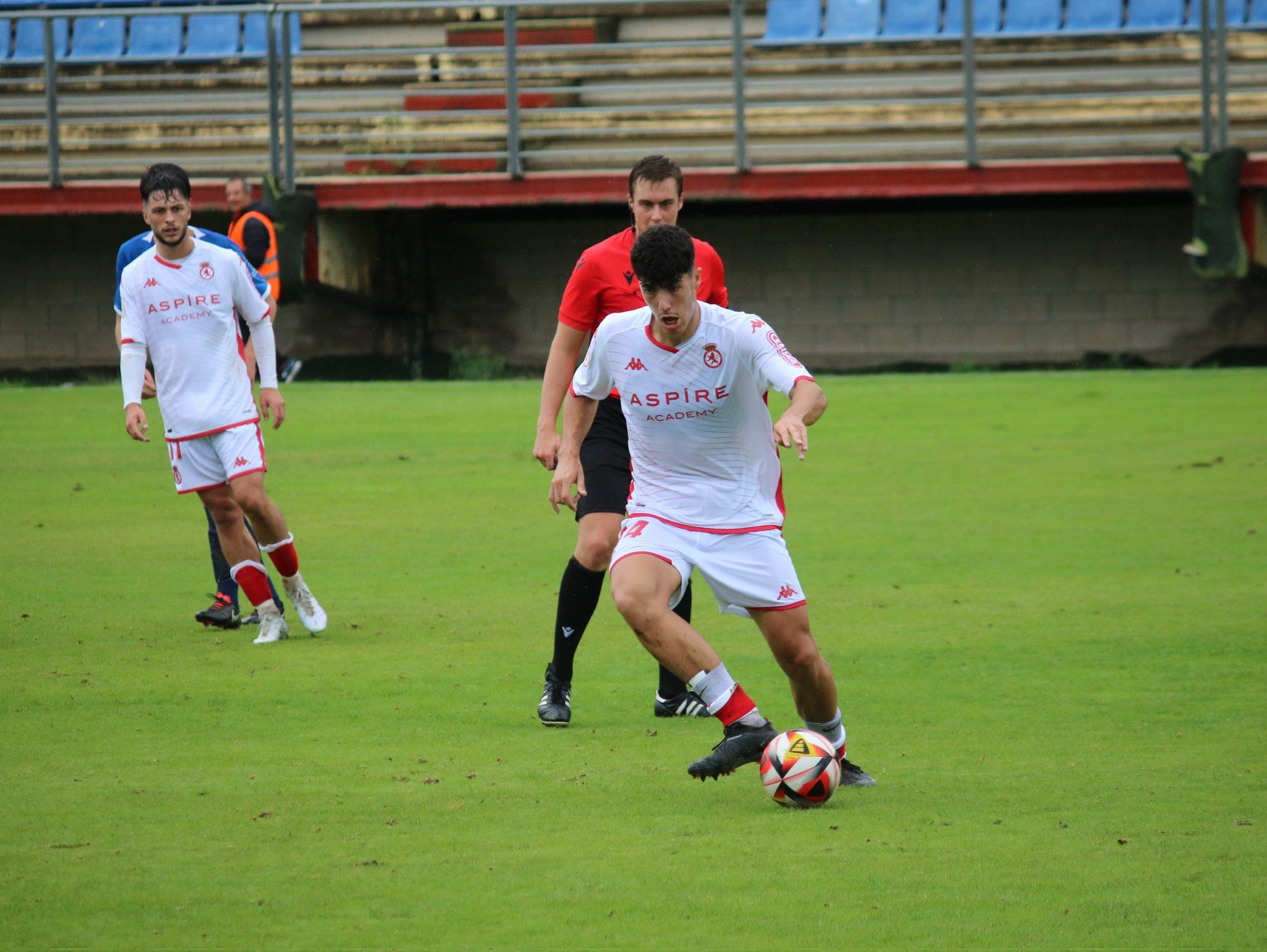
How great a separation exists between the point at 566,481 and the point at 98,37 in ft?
71.0

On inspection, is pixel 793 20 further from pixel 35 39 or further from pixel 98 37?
pixel 35 39

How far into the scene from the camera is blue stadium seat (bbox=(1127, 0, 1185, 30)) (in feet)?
73.3

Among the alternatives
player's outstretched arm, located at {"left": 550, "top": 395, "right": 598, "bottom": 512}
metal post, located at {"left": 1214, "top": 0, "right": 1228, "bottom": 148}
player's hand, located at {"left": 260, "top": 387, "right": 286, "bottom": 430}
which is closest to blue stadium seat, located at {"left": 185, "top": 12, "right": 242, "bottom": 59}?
metal post, located at {"left": 1214, "top": 0, "right": 1228, "bottom": 148}

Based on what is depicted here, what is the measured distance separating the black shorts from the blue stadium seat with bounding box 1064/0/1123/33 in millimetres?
17471

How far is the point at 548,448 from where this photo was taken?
20.6 feet

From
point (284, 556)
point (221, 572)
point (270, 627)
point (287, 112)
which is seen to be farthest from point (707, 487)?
point (287, 112)

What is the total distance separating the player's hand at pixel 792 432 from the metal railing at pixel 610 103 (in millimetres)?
15686

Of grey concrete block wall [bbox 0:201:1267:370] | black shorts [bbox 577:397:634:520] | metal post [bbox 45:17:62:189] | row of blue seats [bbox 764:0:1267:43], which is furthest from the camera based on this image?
row of blue seats [bbox 764:0:1267:43]

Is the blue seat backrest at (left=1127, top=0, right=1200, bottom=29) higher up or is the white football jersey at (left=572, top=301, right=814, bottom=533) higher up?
the blue seat backrest at (left=1127, top=0, right=1200, bottom=29)

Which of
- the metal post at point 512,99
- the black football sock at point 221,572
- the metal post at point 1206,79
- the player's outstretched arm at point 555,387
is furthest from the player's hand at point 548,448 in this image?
the metal post at point 1206,79

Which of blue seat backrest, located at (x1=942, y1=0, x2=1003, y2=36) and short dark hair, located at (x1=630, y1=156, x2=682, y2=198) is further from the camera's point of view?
blue seat backrest, located at (x1=942, y1=0, x2=1003, y2=36)

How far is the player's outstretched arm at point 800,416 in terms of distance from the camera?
5.06 metres

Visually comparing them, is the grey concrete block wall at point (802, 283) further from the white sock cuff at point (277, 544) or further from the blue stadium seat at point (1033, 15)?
the white sock cuff at point (277, 544)

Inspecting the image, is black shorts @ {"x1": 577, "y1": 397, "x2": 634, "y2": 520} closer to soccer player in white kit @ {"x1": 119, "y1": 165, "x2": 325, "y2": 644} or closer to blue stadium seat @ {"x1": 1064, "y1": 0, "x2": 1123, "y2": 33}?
soccer player in white kit @ {"x1": 119, "y1": 165, "x2": 325, "y2": 644}
